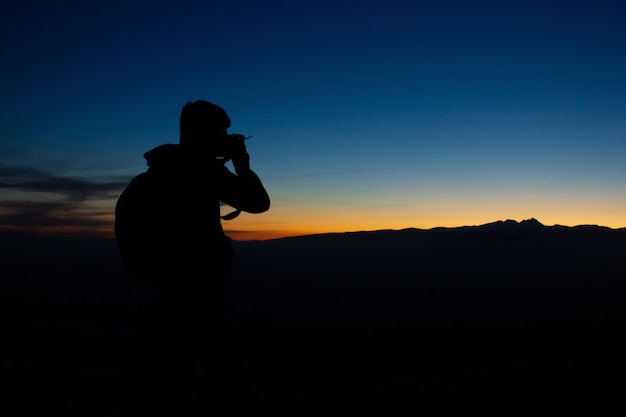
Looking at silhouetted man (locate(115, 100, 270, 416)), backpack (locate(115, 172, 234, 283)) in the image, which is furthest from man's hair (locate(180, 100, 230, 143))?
backpack (locate(115, 172, 234, 283))

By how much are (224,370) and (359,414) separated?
3.54m

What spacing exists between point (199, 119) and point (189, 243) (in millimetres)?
593

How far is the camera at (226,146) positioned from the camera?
1991 millimetres

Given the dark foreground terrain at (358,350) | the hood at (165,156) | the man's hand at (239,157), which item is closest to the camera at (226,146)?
A: the man's hand at (239,157)

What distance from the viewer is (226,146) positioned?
2.01 metres

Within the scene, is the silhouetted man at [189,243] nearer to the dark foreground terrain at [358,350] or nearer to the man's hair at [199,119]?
the man's hair at [199,119]

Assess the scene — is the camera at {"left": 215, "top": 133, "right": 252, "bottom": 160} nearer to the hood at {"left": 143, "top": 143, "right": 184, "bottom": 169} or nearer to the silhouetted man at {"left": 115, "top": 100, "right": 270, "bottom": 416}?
the silhouetted man at {"left": 115, "top": 100, "right": 270, "bottom": 416}

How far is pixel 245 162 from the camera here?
2020 mm

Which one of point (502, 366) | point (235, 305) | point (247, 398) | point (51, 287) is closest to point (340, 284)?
point (235, 305)

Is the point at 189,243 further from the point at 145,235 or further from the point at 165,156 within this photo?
the point at 165,156

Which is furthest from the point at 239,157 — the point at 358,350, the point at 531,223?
the point at 531,223

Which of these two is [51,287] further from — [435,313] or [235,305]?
[435,313]

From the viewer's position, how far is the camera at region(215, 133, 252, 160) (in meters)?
1.99

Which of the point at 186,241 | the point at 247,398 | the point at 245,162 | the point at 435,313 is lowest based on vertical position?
the point at 435,313
